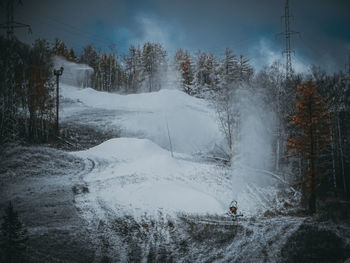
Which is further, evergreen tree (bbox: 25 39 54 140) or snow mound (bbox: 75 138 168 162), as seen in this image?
evergreen tree (bbox: 25 39 54 140)

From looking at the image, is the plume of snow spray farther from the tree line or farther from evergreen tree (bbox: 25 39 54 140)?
evergreen tree (bbox: 25 39 54 140)

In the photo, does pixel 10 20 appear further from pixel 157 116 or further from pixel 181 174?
pixel 157 116

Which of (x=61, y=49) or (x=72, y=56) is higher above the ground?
(x=61, y=49)

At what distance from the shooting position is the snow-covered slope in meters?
33.5

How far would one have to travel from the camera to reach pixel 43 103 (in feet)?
93.2

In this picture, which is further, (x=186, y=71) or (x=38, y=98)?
(x=186, y=71)

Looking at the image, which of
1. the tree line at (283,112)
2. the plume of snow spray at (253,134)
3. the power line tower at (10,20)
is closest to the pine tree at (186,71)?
the tree line at (283,112)

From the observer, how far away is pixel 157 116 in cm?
3878

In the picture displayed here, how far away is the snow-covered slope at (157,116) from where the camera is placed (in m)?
33.5

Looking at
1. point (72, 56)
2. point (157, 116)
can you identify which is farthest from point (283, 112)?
point (72, 56)

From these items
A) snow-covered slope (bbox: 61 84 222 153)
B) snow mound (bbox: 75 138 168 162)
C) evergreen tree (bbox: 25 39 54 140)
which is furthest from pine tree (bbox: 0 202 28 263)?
snow-covered slope (bbox: 61 84 222 153)

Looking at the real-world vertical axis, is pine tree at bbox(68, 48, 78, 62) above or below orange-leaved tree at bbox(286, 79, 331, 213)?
above

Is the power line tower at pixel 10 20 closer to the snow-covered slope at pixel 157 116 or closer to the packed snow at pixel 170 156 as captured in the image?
the packed snow at pixel 170 156

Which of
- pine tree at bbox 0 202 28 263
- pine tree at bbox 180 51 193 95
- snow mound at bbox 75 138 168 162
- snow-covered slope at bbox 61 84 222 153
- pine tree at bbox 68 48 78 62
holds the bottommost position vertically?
pine tree at bbox 0 202 28 263
